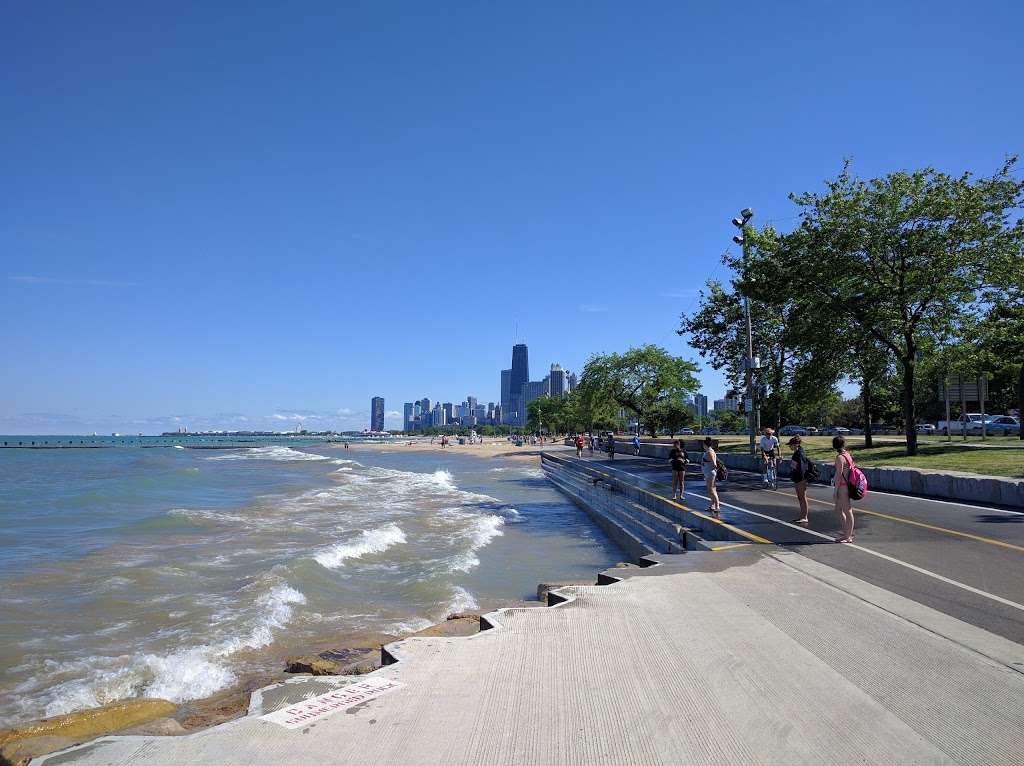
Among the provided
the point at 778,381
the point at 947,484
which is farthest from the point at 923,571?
the point at 778,381

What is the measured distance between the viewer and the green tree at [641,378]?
6144 cm

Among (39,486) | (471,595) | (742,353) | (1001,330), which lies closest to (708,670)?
(471,595)

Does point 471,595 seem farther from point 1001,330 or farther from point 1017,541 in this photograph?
point 1001,330

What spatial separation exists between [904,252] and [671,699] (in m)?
23.2

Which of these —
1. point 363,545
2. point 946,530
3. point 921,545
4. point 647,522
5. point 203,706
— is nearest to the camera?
point 203,706

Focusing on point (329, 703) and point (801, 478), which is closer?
point (329, 703)

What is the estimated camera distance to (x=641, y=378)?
203 feet

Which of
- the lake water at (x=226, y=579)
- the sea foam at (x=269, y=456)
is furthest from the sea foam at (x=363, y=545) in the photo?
the sea foam at (x=269, y=456)

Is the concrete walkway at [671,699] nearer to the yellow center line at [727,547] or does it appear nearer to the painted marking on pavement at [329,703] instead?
the painted marking on pavement at [329,703]

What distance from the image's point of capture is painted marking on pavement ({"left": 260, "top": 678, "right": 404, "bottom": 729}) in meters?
4.32

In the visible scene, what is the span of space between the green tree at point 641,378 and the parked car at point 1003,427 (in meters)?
23.5

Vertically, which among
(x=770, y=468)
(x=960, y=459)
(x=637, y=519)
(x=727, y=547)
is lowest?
(x=637, y=519)

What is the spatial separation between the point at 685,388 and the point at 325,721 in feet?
197

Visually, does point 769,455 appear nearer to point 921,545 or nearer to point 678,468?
point 678,468
